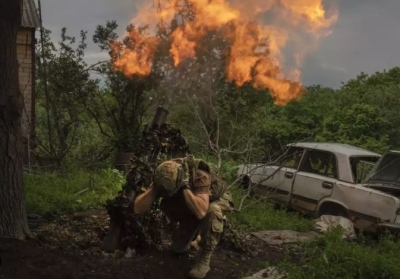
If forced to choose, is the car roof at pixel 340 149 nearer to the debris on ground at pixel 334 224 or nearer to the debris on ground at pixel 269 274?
the debris on ground at pixel 334 224

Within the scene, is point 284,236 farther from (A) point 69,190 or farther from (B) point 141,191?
(A) point 69,190

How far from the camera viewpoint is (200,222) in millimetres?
5125

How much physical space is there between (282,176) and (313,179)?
2.67ft

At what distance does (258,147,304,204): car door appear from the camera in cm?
915

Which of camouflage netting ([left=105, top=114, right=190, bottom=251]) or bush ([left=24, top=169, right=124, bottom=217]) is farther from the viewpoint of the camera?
bush ([left=24, top=169, right=124, bottom=217])

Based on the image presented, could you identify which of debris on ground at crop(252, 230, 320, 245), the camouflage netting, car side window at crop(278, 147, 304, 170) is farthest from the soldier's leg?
car side window at crop(278, 147, 304, 170)

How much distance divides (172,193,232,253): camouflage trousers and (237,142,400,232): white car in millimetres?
3157

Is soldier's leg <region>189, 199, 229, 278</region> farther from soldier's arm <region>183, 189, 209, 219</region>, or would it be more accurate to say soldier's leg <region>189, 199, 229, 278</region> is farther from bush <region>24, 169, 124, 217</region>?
bush <region>24, 169, 124, 217</region>

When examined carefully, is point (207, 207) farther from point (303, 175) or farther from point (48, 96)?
point (48, 96)

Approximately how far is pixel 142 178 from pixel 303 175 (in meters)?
4.27

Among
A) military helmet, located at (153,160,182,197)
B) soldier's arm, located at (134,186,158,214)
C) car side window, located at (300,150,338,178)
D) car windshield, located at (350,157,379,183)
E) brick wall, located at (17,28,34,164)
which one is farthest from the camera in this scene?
brick wall, located at (17,28,34,164)

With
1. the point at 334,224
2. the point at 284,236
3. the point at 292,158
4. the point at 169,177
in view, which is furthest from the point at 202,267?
→ the point at 292,158

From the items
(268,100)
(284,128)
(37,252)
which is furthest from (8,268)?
(284,128)

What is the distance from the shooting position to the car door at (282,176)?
30.0 feet
